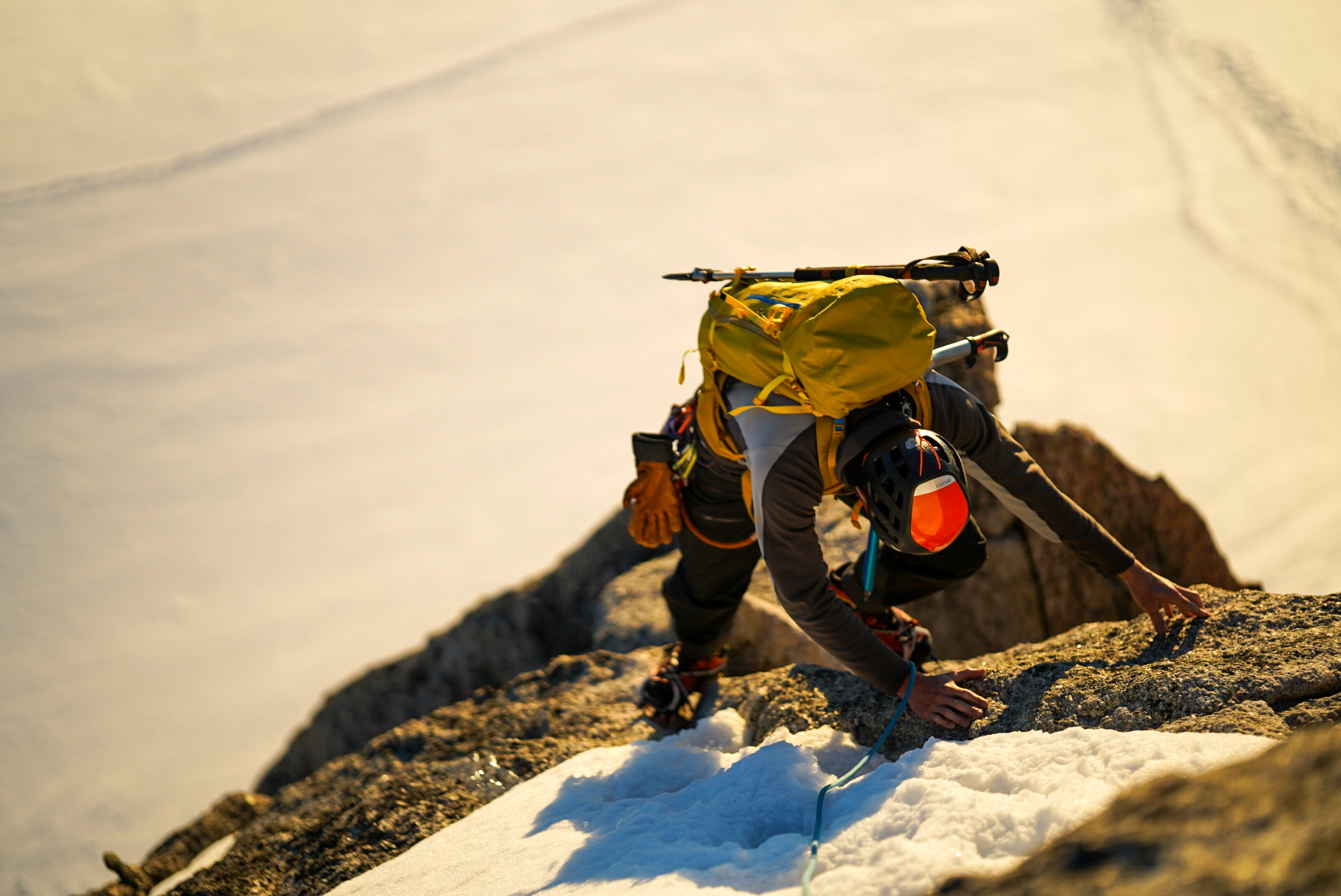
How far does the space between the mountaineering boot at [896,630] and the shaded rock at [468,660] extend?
2.85m

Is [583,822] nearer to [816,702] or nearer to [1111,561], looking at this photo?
[816,702]

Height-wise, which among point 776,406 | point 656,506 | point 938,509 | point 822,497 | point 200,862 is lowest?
point 200,862

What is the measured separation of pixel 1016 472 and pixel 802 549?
2.75 feet

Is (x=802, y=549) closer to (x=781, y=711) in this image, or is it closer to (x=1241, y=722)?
(x=781, y=711)

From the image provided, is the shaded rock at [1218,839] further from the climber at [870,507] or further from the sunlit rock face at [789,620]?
the sunlit rock face at [789,620]

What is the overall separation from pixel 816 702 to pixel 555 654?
338cm

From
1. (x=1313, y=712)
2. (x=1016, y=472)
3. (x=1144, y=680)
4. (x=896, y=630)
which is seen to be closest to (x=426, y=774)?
(x=896, y=630)

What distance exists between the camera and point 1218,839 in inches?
45.0

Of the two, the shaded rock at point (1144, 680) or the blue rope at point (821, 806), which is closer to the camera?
the blue rope at point (821, 806)

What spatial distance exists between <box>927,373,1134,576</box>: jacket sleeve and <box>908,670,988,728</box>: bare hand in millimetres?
657

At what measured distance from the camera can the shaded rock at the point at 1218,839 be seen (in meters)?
1.06

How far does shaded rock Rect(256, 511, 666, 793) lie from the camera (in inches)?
250

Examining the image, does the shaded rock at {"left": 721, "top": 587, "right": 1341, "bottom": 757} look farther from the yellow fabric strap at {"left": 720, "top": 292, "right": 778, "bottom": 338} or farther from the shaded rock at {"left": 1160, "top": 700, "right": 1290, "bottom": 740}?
the yellow fabric strap at {"left": 720, "top": 292, "right": 778, "bottom": 338}

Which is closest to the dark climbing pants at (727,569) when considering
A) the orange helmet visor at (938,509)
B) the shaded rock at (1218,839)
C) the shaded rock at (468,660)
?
the orange helmet visor at (938,509)
